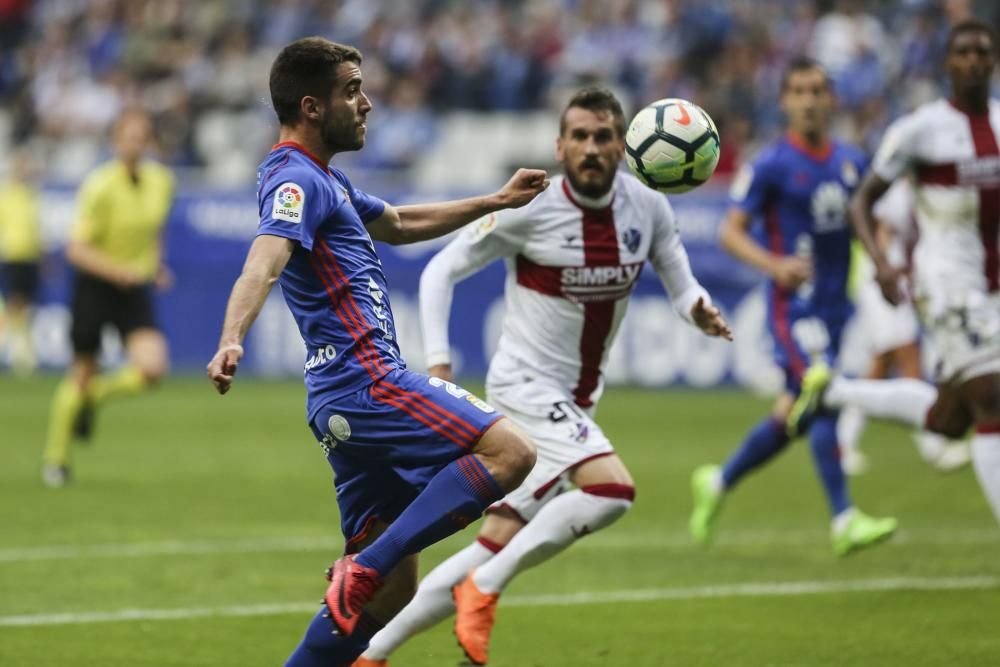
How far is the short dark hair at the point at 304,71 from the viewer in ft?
18.1

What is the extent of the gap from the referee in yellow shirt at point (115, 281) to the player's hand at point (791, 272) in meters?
5.21

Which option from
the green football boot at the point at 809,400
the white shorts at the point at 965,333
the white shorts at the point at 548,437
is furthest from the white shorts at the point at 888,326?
the white shorts at the point at 548,437

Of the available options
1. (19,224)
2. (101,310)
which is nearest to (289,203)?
(101,310)

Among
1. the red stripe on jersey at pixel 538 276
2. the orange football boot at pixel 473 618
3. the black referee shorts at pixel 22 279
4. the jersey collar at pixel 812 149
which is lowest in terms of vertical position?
the black referee shorts at pixel 22 279

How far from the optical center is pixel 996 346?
7988mm

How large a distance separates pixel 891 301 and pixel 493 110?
1602 cm

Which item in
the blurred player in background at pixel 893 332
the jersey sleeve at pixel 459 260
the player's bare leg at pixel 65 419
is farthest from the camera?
the blurred player in background at pixel 893 332

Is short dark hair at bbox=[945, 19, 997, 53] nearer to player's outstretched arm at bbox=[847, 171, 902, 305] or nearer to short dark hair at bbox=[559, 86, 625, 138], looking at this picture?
player's outstretched arm at bbox=[847, 171, 902, 305]

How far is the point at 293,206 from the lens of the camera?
209 inches

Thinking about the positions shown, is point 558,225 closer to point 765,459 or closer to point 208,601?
point 208,601

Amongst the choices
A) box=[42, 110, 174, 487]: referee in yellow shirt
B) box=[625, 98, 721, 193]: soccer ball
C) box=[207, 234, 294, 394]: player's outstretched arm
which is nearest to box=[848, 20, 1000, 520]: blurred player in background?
box=[625, 98, 721, 193]: soccer ball

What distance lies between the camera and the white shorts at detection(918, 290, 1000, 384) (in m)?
7.99

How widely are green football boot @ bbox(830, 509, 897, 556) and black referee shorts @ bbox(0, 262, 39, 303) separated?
14886 millimetres

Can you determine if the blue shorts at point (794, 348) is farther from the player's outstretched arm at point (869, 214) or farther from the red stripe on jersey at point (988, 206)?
the red stripe on jersey at point (988, 206)
